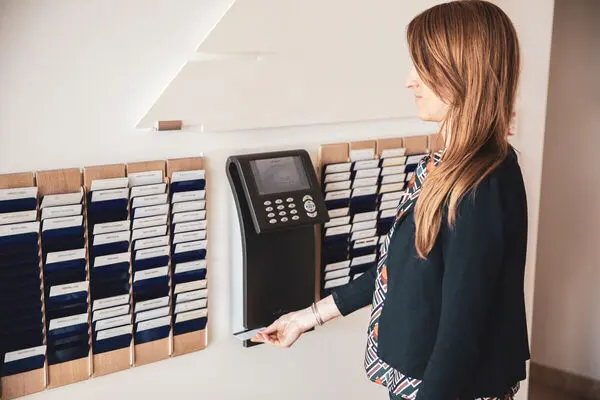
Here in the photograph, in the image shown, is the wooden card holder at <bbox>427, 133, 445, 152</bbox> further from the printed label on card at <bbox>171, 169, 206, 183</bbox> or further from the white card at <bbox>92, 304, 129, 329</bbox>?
the white card at <bbox>92, 304, 129, 329</bbox>

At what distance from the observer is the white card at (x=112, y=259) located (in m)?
1.70

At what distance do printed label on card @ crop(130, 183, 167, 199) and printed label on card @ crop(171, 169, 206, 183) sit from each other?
0.12 ft

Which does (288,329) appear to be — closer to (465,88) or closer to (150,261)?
(150,261)

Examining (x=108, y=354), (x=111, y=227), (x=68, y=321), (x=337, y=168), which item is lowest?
(x=108, y=354)

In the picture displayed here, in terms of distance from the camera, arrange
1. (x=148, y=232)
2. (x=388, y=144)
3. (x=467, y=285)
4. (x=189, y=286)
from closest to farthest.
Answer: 1. (x=467, y=285)
2. (x=148, y=232)
3. (x=189, y=286)
4. (x=388, y=144)

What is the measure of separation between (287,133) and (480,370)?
866mm

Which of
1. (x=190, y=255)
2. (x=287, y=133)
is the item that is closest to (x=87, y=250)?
(x=190, y=255)

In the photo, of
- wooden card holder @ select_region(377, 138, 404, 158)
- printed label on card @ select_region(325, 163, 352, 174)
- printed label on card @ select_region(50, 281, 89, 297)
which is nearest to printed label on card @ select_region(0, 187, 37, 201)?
printed label on card @ select_region(50, 281, 89, 297)

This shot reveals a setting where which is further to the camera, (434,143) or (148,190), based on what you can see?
(434,143)

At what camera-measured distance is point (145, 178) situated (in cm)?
174

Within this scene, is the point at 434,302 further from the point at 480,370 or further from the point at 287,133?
the point at 287,133

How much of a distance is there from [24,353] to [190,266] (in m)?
0.45

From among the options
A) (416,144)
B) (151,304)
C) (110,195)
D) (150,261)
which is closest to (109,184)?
(110,195)

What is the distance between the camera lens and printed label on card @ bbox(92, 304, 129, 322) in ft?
5.64
